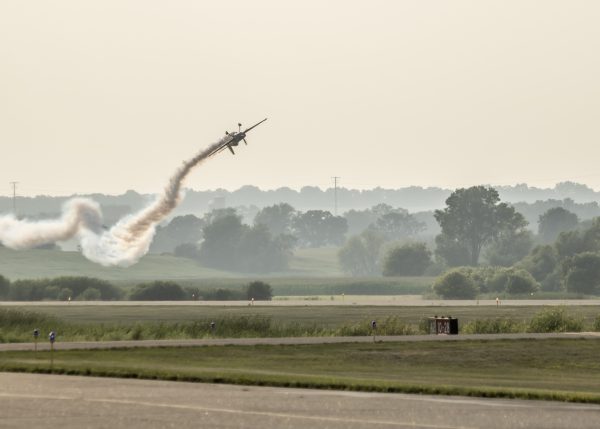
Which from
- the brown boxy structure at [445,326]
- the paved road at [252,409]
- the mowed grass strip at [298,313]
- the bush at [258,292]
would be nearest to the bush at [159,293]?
the bush at [258,292]

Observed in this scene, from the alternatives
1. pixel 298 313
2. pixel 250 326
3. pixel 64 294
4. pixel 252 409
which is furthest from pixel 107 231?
pixel 252 409

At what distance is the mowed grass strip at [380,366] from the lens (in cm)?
3462

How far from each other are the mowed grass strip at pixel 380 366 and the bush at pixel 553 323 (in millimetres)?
8253

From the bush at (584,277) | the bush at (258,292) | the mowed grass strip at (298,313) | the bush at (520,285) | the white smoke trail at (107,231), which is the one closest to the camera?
the mowed grass strip at (298,313)

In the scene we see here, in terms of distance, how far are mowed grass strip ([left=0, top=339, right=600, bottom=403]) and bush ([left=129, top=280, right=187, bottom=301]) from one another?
90.3m

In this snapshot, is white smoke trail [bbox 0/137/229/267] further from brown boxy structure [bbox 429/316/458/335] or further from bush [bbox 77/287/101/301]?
brown boxy structure [bbox 429/316/458/335]

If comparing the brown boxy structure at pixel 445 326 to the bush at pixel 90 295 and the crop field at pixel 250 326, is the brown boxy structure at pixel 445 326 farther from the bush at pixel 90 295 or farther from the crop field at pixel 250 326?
the bush at pixel 90 295

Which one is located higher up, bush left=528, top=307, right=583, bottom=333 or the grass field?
the grass field

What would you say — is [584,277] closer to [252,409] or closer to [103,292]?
[103,292]

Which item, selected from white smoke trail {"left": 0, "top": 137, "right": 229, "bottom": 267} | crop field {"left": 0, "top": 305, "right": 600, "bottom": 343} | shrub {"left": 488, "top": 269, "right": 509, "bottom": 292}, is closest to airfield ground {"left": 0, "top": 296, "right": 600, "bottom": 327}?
crop field {"left": 0, "top": 305, "right": 600, "bottom": 343}

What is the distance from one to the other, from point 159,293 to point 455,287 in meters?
38.9

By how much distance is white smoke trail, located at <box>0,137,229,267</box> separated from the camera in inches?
3937

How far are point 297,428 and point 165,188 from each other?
75480 mm

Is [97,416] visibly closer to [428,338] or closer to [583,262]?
[428,338]
